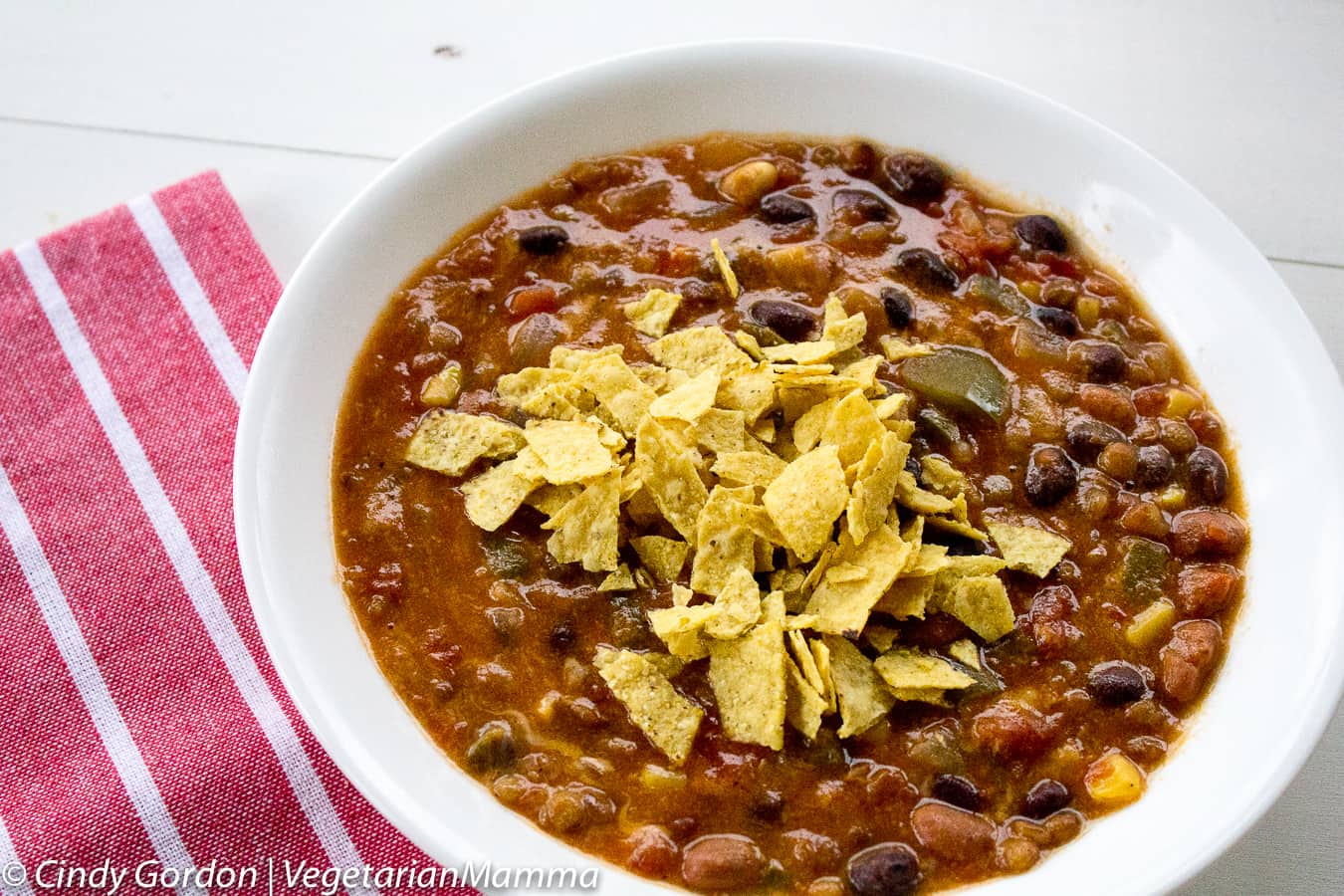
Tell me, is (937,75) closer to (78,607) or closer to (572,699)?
(572,699)

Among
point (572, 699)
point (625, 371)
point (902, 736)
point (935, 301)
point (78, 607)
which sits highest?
point (935, 301)

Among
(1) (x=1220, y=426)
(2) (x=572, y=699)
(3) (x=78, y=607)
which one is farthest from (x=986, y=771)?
(3) (x=78, y=607)

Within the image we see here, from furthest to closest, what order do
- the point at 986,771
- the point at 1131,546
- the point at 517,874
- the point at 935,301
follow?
the point at 935,301
the point at 1131,546
the point at 986,771
the point at 517,874

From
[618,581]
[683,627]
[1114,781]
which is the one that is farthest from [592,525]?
[1114,781]

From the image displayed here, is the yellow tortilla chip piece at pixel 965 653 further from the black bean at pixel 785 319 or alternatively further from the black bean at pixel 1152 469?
the black bean at pixel 785 319

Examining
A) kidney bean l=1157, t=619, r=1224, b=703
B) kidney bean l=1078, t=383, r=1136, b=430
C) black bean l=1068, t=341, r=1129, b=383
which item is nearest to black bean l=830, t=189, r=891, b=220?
black bean l=1068, t=341, r=1129, b=383

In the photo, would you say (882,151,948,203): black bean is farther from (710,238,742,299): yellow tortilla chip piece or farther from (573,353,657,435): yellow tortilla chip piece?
(573,353,657,435): yellow tortilla chip piece
